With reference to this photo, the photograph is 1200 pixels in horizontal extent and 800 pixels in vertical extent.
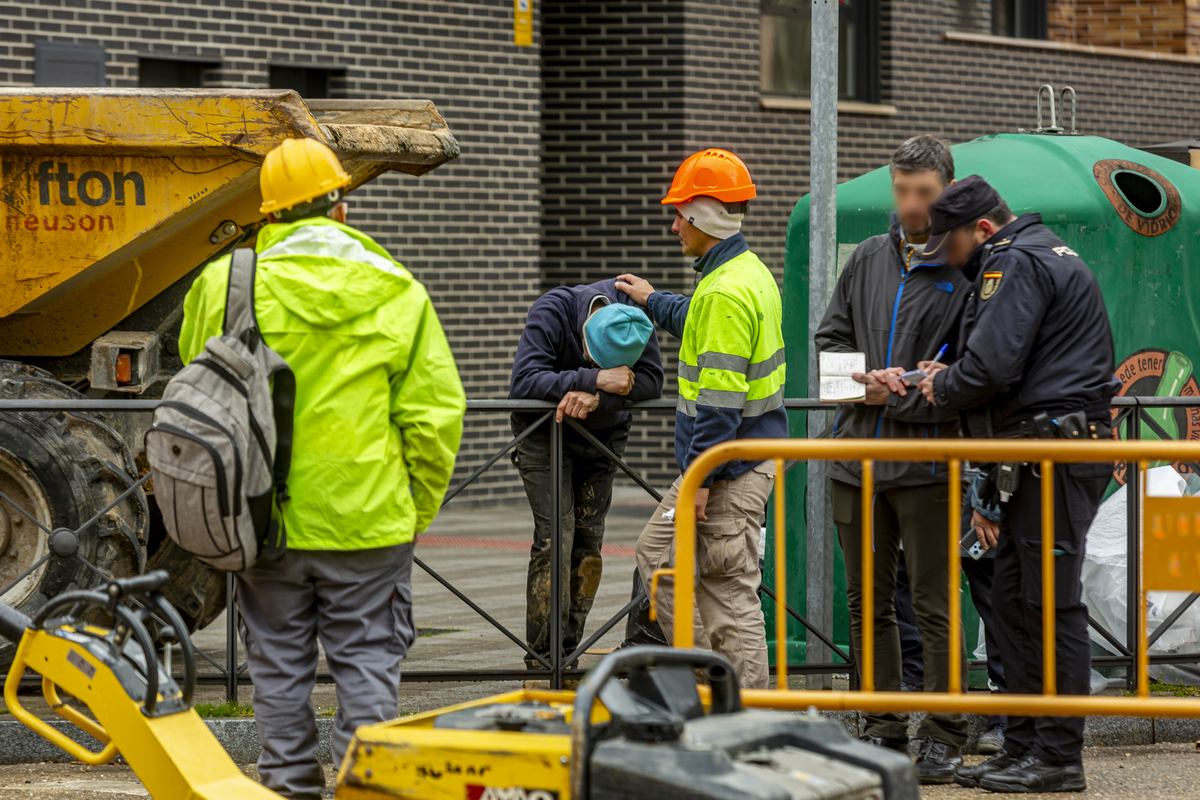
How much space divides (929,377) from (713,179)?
0.98 m

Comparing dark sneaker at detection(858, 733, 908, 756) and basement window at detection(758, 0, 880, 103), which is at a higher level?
basement window at detection(758, 0, 880, 103)

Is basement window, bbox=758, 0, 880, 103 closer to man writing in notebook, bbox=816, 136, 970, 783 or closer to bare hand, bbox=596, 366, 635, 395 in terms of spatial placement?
bare hand, bbox=596, 366, 635, 395

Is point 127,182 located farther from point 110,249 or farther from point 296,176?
point 296,176

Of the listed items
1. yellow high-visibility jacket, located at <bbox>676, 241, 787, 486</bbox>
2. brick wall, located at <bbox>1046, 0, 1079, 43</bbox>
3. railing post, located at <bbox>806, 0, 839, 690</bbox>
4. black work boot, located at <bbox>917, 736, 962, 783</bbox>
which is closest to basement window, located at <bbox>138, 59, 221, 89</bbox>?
railing post, located at <bbox>806, 0, 839, 690</bbox>

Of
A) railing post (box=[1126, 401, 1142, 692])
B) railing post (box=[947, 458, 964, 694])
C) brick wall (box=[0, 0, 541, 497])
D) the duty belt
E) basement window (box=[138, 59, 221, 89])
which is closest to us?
railing post (box=[947, 458, 964, 694])

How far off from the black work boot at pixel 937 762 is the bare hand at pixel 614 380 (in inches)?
67.1

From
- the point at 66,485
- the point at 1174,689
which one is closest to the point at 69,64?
the point at 66,485

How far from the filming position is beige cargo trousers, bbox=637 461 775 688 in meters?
4.95

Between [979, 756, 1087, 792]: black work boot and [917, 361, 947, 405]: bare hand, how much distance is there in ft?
3.94

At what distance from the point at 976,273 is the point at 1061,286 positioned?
0.29 meters

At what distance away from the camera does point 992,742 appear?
536 centimetres

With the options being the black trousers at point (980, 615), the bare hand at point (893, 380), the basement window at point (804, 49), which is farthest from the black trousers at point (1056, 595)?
the basement window at point (804, 49)

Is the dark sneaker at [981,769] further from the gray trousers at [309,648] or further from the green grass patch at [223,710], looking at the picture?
the green grass patch at [223,710]

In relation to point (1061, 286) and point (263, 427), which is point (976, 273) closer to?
point (1061, 286)
